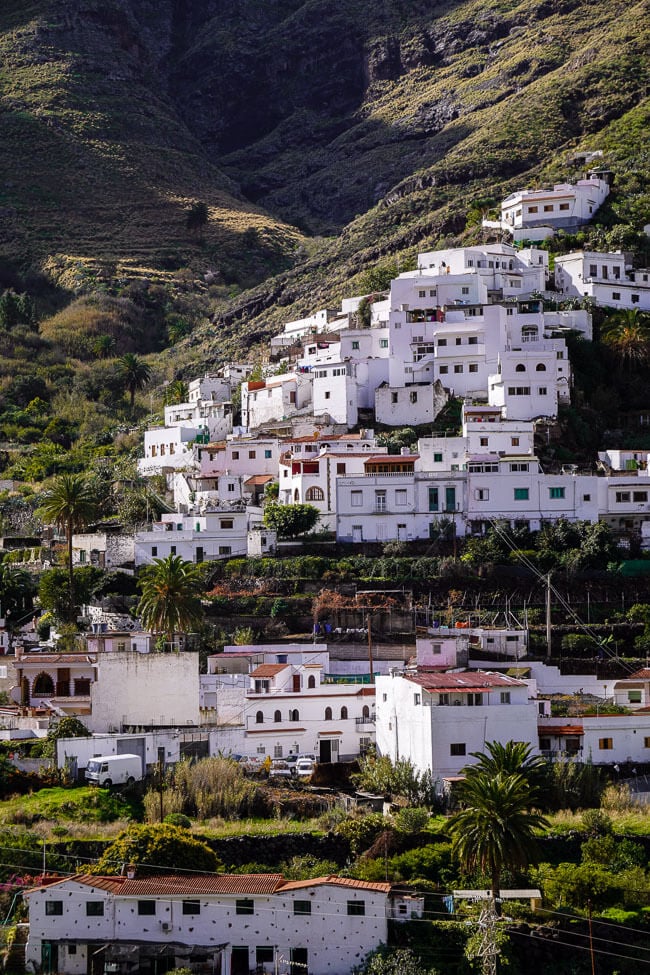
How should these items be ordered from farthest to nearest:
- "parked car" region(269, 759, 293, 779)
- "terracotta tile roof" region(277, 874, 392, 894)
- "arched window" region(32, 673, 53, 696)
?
1. "arched window" region(32, 673, 53, 696)
2. "parked car" region(269, 759, 293, 779)
3. "terracotta tile roof" region(277, 874, 392, 894)

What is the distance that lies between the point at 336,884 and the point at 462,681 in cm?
1274

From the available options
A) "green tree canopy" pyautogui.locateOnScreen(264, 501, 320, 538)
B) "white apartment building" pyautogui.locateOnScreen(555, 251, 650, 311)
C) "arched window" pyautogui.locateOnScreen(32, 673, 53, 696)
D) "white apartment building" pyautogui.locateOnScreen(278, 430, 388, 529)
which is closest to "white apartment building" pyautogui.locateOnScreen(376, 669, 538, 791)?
"arched window" pyautogui.locateOnScreen(32, 673, 53, 696)

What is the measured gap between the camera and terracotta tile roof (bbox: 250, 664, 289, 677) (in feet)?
192

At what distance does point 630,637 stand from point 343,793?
19099 mm

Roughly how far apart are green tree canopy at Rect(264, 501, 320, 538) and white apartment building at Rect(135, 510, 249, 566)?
1.57m

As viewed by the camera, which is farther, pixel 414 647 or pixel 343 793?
pixel 414 647

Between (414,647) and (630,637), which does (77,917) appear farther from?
(630,637)

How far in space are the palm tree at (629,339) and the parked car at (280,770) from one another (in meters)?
38.7

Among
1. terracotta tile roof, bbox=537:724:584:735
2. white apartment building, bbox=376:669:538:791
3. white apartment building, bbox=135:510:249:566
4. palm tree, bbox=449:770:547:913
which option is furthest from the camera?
white apartment building, bbox=135:510:249:566

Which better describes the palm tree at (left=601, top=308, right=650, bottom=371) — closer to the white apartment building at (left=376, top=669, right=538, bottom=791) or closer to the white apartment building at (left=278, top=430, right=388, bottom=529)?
the white apartment building at (left=278, top=430, right=388, bottom=529)

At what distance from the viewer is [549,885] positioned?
145 ft

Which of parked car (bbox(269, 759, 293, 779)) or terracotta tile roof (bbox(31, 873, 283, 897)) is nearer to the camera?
terracotta tile roof (bbox(31, 873, 283, 897))

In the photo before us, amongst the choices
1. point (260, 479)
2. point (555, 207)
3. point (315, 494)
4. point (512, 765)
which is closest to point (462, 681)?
point (512, 765)

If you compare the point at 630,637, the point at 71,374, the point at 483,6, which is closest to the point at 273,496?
the point at 630,637
